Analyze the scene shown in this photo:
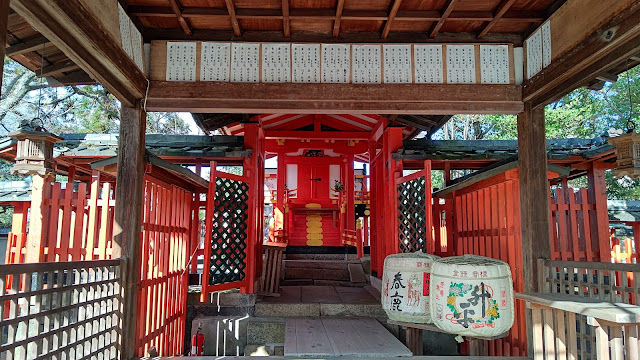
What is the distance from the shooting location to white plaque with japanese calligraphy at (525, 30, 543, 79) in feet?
14.0

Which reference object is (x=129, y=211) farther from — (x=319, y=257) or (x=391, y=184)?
(x=319, y=257)

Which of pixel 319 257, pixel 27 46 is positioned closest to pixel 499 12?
pixel 27 46

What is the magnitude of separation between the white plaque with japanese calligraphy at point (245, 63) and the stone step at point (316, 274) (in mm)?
5718

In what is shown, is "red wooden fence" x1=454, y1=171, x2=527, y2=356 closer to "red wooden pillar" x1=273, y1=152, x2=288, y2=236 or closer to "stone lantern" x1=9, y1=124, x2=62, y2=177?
"stone lantern" x1=9, y1=124, x2=62, y2=177

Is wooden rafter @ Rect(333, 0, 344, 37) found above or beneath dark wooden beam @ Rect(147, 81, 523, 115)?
above

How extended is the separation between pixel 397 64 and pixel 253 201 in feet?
12.4

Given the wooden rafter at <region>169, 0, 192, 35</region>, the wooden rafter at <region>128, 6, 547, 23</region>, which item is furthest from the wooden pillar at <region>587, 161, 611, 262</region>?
the wooden rafter at <region>169, 0, 192, 35</region>

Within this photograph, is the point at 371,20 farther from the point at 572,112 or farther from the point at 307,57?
the point at 572,112

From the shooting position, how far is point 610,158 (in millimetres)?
8055

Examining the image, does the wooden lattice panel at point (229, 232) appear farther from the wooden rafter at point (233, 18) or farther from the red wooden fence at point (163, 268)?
the wooden rafter at point (233, 18)

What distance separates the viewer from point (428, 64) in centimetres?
452

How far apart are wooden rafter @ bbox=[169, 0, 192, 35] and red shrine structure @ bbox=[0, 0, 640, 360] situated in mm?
24

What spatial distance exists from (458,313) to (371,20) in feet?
9.36

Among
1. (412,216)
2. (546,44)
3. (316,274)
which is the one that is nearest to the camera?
(546,44)
